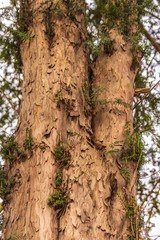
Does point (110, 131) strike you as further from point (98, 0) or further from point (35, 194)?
point (98, 0)

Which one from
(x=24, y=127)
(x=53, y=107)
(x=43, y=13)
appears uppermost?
(x=43, y=13)

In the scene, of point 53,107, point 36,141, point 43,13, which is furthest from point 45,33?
point 36,141

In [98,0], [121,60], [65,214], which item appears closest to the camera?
[65,214]

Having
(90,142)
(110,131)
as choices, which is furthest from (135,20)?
(90,142)

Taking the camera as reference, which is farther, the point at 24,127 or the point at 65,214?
the point at 24,127

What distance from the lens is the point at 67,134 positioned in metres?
2.60

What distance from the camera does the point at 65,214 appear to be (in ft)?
7.32

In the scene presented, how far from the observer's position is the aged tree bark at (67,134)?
2227mm

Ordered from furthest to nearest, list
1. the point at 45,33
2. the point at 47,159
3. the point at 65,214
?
the point at 45,33, the point at 47,159, the point at 65,214

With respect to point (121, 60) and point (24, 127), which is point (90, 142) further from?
point (121, 60)

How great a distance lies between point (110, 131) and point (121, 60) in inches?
41.3

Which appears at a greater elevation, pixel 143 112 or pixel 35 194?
pixel 143 112

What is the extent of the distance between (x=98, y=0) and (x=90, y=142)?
2.71 metres

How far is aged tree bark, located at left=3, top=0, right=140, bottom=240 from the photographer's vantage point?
2227 millimetres
